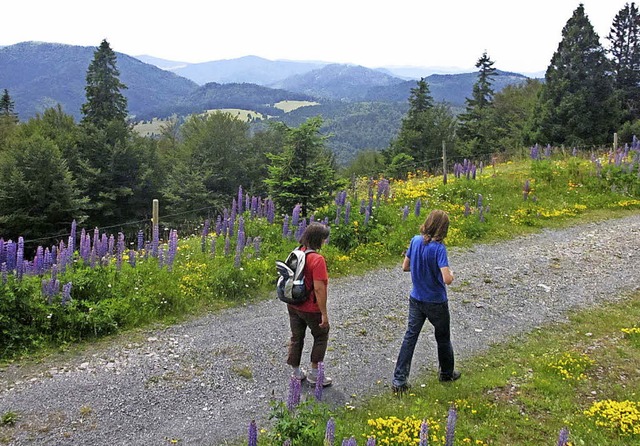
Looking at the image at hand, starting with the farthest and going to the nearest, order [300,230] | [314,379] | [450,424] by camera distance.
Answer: [300,230]
[314,379]
[450,424]

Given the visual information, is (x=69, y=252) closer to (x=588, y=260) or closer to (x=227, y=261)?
(x=227, y=261)

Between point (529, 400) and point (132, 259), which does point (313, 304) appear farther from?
point (132, 259)

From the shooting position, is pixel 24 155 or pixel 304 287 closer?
pixel 304 287

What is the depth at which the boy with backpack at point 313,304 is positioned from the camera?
16.9 ft

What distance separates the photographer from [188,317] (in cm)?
767

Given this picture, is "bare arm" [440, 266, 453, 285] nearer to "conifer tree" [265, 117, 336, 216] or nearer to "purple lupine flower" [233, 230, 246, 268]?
"purple lupine flower" [233, 230, 246, 268]

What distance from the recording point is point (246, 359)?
6.32m

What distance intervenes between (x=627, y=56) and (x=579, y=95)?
14.7 metres

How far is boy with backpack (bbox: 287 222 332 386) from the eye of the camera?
5148mm

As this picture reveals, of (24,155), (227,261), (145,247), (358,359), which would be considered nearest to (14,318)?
(145,247)

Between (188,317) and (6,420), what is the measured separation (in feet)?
10.2

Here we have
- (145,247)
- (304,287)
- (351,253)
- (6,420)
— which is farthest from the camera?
(351,253)

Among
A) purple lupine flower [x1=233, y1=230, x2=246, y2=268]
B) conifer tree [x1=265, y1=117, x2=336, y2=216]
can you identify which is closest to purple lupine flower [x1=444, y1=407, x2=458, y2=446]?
purple lupine flower [x1=233, y1=230, x2=246, y2=268]

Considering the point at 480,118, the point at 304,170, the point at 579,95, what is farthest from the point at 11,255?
the point at 480,118
